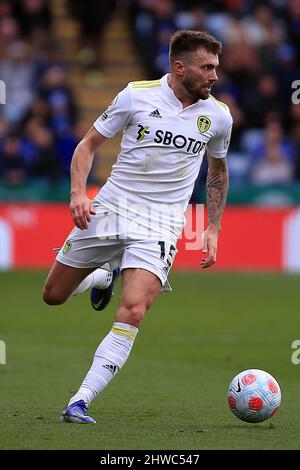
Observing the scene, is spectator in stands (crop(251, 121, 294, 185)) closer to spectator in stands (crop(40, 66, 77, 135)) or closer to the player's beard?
spectator in stands (crop(40, 66, 77, 135))

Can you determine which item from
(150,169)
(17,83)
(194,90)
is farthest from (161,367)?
(17,83)

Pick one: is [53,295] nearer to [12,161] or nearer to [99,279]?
[99,279]

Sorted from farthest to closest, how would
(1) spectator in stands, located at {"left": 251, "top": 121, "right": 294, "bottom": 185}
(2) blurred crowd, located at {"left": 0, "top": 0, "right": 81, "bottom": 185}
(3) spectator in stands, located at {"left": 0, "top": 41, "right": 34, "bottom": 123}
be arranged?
(3) spectator in stands, located at {"left": 0, "top": 41, "right": 34, "bottom": 123}, (1) spectator in stands, located at {"left": 251, "top": 121, "right": 294, "bottom": 185}, (2) blurred crowd, located at {"left": 0, "top": 0, "right": 81, "bottom": 185}

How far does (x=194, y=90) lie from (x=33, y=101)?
13467mm

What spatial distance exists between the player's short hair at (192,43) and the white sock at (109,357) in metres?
1.87

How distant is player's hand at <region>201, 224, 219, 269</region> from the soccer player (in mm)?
10

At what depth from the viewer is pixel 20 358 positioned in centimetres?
1030

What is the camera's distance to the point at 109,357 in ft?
23.3

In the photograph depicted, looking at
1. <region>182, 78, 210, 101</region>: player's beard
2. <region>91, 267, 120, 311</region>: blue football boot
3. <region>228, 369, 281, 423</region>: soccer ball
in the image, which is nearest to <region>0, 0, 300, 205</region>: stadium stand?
<region>91, 267, 120, 311</region>: blue football boot

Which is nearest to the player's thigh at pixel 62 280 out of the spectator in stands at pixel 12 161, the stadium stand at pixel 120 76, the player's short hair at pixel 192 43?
the player's short hair at pixel 192 43

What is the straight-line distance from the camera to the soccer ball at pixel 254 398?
23.2ft

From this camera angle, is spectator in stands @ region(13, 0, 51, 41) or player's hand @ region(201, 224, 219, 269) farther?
spectator in stands @ region(13, 0, 51, 41)

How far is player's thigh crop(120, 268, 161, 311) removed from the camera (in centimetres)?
711
